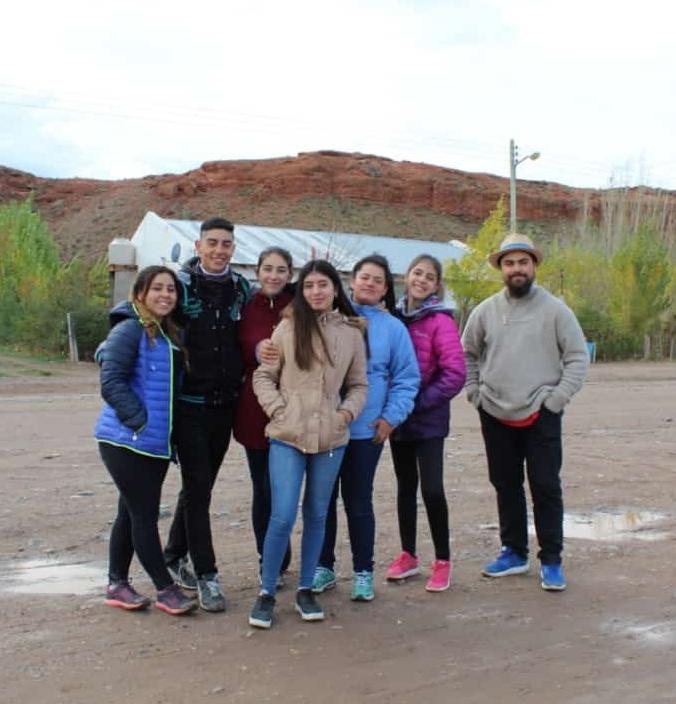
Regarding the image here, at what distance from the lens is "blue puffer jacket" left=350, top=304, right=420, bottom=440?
5.41 metres

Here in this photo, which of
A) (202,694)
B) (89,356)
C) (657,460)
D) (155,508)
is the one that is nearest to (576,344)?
(155,508)

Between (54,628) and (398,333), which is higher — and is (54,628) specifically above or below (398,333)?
below

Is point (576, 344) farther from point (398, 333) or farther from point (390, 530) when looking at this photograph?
point (390, 530)

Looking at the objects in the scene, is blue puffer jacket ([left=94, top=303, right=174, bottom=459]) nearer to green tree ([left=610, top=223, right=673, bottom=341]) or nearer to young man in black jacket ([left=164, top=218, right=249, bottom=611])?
young man in black jacket ([left=164, top=218, right=249, bottom=611])

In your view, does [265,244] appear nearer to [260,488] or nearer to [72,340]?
[72,340]

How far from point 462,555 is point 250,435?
2084 mm

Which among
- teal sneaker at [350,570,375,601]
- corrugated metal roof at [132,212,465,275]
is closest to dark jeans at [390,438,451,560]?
teal sneaker at [350,570,375,601]

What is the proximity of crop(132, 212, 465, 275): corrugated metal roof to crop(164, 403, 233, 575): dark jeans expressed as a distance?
30732 mm

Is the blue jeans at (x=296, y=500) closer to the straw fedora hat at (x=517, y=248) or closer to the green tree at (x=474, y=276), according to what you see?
the straw fedora hat at (x=517, y=248)

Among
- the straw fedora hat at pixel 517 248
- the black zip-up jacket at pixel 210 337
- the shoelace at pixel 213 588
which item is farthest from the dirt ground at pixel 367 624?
the straw fedora hat at pixel 517 248

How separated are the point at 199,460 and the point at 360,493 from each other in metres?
0.93

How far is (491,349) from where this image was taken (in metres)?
6.13

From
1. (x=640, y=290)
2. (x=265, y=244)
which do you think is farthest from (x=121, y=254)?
(x=640, y=290)

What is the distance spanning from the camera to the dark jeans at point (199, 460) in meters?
5.26
